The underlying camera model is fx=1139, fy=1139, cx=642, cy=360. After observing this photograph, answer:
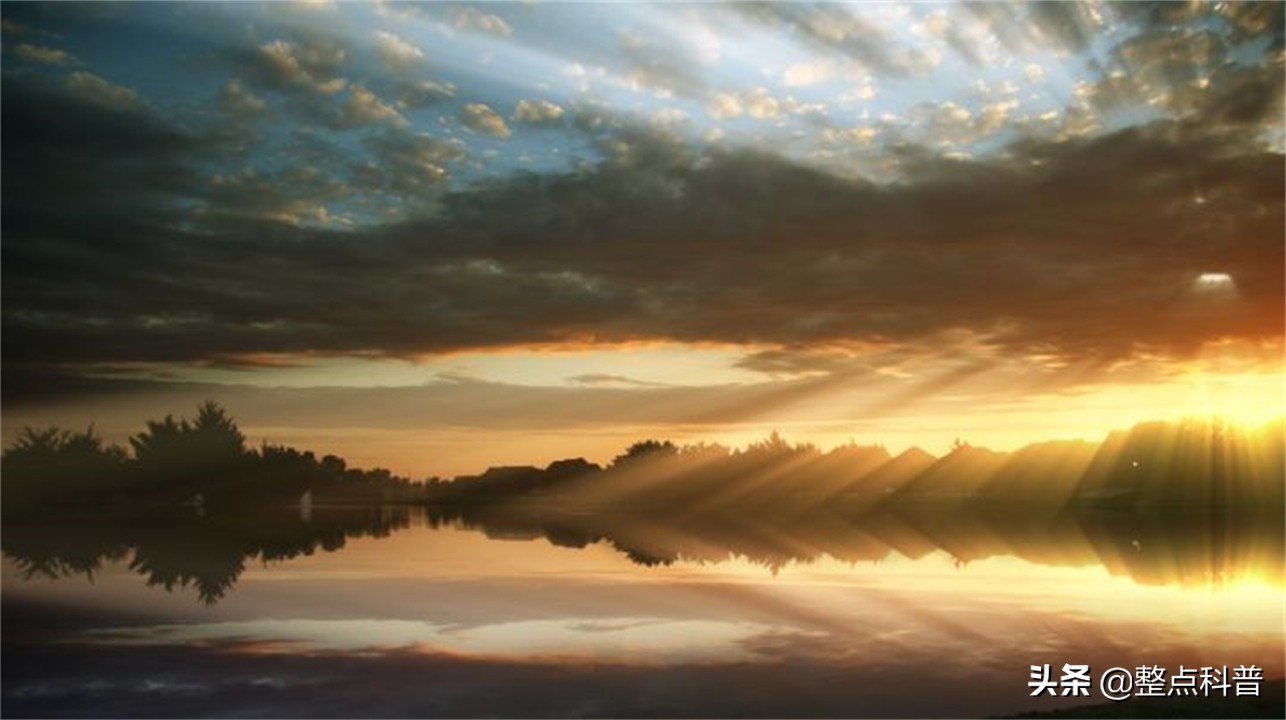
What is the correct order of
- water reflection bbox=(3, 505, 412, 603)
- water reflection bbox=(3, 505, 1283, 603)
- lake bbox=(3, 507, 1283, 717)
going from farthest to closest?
water reflection bbox=(3, 505, 1283, 603) < water reflection bbox=(3, 505, 412, 603) < lake bbox=(3, 507, 1283, 717)

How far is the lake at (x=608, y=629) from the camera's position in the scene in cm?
2319

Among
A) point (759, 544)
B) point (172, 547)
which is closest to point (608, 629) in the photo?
point (759, 544)

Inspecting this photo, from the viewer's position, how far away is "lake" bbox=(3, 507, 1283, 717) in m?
23.2

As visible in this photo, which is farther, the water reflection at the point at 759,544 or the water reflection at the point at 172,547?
the water reflection at the point at 759,544

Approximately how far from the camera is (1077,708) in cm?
1998

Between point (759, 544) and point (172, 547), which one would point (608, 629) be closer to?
point (759, 544)

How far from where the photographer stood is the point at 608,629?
103 ft

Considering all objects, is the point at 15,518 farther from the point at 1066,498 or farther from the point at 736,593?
the point at 1066,498

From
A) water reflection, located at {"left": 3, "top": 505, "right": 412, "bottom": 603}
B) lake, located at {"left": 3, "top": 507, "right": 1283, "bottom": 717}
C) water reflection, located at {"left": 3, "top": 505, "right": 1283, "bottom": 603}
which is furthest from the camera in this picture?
water reflection, located at {"left": 3, "top": 505, "right": 1283, "bottom": 603}

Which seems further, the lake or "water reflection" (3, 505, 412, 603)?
"water reflection" (3, 505, 412, 603)

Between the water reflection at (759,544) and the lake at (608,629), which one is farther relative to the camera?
the water reflection at (759,544)

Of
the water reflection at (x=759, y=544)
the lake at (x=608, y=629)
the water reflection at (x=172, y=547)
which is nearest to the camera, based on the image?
the lake at (x=608, y=629)

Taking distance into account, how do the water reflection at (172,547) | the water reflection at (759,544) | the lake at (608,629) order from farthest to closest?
Answer: the water reflection at (759,544), the water reflection at (172,547), the lake at (608,629)

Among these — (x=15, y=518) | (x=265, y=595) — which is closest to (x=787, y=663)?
(x=265, y=595)
